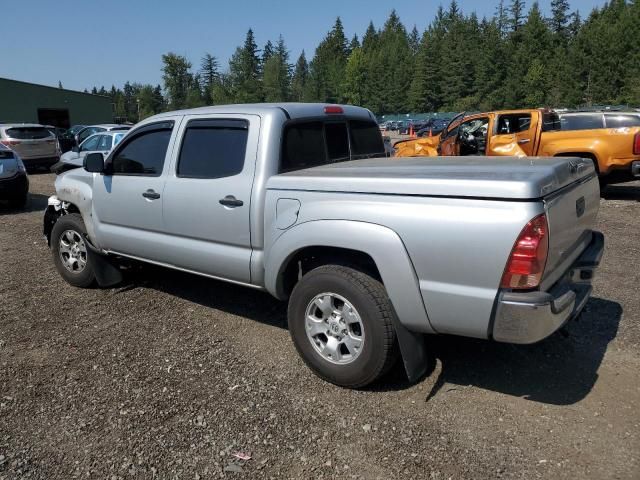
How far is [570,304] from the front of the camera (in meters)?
3.07

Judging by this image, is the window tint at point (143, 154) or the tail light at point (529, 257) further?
the window tint at point (143, 154)

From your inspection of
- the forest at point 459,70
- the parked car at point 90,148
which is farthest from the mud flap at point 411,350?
the forest at point 459,70

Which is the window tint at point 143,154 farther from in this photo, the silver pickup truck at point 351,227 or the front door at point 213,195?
the front door at point 213,195

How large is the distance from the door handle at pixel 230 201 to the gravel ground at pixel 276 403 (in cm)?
117

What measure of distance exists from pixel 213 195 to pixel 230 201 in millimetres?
206

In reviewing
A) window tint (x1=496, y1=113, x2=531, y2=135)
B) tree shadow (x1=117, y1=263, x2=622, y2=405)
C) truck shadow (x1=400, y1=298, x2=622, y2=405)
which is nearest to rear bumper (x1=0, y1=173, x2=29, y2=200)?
tree shadow (x1=117, y1=263, x2=622, y2=405)

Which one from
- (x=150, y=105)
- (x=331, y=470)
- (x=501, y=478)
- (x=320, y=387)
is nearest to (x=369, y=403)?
(x=320, y=387)

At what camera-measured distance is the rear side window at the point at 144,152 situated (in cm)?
457

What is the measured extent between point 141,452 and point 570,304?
2.58 m

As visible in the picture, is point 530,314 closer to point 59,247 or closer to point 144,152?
point 144,152

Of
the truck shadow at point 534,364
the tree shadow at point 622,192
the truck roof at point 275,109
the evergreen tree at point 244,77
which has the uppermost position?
the evergreen tree at point 244,77

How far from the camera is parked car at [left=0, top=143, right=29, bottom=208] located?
10812 millimetres

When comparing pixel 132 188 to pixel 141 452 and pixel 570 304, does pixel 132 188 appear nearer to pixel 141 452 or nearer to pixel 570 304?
pixel 141 452

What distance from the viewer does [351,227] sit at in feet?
10.5
